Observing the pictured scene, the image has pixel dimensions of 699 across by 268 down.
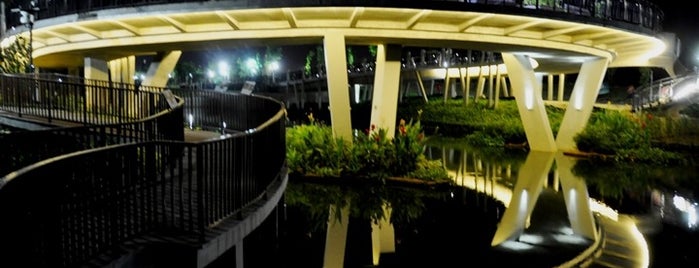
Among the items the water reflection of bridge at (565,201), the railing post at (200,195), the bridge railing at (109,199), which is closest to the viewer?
the bridge railing at (109,199)

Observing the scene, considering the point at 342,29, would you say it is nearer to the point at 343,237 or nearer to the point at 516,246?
the point at 343,237

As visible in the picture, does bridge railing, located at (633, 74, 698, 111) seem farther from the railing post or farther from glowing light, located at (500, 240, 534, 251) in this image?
the railing post

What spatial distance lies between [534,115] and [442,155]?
402 centimetres

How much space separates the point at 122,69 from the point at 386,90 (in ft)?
55.9

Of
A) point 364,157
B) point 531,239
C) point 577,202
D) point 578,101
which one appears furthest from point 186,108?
point 578,101

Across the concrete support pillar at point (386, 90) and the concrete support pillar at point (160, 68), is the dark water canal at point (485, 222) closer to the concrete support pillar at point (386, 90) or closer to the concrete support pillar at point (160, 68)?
the concrete support pillar at point (386, 90)

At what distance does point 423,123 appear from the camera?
41.2 meters

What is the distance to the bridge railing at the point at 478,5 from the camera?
14.4m

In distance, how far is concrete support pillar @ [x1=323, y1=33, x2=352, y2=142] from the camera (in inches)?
634

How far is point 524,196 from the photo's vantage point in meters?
13.1

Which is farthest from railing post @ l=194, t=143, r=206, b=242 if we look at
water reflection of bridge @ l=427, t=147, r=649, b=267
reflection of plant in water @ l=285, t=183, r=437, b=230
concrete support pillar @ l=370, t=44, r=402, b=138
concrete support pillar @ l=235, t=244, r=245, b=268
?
concrete support pillar @ l=370, t=44, r=402, b=138

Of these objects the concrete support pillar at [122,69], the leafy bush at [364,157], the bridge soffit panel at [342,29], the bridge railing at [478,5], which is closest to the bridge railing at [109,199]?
the leafy bush at [364,157]

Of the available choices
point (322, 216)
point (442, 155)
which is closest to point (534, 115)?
point (442, 155)

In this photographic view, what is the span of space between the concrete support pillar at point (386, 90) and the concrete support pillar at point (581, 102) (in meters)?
9.60
